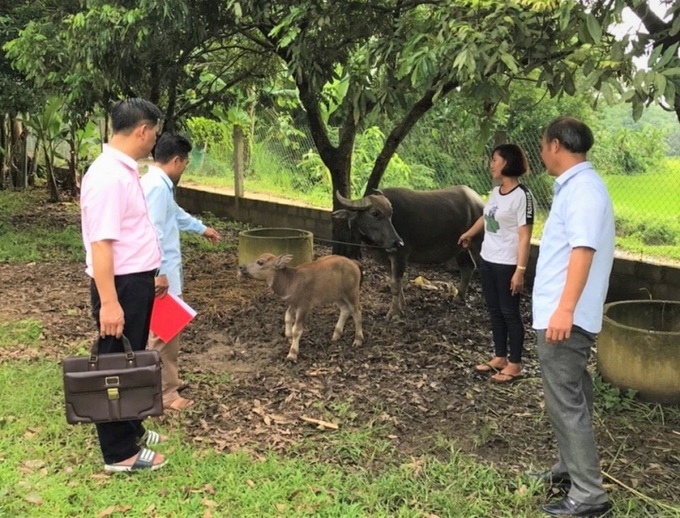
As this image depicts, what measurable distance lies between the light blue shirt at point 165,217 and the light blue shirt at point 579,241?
239cm

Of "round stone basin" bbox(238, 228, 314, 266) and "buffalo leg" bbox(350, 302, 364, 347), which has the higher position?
"round stone basin" bbox(238, 228, 314, 266)

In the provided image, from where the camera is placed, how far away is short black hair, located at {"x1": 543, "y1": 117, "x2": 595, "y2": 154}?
3.49 metres

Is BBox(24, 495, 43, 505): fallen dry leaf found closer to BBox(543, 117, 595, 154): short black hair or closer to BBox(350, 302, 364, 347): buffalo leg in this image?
BBox(350, 302, 364, 347): buffalo leg

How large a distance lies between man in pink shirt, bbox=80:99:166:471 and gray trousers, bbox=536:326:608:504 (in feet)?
7.25

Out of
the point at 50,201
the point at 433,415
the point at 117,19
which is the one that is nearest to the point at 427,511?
the point at 433,415

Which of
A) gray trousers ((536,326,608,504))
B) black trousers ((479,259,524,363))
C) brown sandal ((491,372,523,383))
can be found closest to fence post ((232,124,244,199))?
black trousers ((479,259,524,363))

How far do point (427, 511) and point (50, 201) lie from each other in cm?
1309

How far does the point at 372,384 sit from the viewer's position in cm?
551

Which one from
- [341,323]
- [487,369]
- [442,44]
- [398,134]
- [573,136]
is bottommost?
[487,369]

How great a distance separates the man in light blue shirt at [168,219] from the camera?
439 centimetres

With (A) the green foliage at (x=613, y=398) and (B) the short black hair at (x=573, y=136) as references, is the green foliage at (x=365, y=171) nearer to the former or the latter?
(A) the green foliage at (x=613, y=398)

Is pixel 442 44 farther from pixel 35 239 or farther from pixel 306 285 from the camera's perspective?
pixel 35 239

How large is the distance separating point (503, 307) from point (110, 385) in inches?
124

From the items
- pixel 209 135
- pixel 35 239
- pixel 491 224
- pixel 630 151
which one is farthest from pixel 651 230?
pixel 209 135
